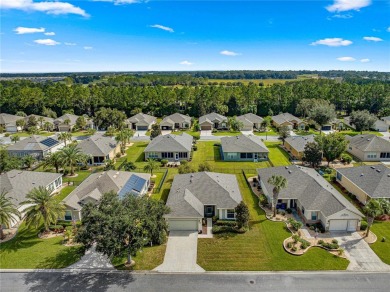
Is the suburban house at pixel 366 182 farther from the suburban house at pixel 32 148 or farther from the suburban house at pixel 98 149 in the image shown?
the suburban house at pixel 32 148

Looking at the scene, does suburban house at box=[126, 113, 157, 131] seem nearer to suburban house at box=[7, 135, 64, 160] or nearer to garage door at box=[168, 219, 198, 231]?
suburban house at box=[7, 135, 64, 160]

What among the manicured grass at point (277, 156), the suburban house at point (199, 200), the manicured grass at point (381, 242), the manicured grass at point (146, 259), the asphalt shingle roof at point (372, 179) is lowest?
the manicured grass at point (146, 259)

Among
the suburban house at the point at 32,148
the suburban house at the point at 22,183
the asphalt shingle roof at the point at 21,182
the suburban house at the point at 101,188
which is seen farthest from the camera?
the suburban house at the point at 32,148

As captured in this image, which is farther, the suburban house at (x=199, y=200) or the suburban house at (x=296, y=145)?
the suburban house at (x=296, y=145)

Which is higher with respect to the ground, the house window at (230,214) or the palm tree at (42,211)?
the palm tree at (42,211)

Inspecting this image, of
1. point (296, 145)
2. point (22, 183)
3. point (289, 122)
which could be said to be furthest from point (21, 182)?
point (289, 122)

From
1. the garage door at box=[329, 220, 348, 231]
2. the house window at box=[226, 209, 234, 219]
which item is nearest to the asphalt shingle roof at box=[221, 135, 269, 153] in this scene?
the house window at box=[226, 209, 234, 219]

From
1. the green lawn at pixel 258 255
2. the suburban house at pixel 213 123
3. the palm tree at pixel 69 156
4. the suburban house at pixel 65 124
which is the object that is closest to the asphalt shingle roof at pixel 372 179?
the green lawn at pixel 258 255
